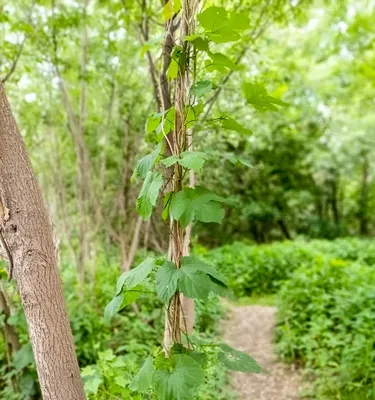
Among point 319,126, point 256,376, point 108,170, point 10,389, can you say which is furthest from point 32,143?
point 319,126

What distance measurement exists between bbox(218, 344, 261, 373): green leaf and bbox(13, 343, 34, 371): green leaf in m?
1.88

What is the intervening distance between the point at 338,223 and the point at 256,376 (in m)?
9.16

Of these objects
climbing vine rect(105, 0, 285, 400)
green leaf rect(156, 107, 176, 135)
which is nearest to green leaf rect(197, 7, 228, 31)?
climbing vine rect(105, 0, 285, 400)

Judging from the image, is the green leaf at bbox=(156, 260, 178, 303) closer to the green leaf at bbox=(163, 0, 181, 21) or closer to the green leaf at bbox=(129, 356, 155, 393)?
the green leaf at bbox=(129, 356, 155, 393)

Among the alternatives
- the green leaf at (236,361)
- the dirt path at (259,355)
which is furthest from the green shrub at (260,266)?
the green leaf at (236,361)

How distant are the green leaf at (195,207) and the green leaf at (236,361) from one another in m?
0.50

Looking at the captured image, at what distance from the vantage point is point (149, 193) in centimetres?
123

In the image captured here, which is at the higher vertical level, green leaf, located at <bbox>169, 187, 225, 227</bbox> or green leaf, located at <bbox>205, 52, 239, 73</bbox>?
green leaf, located at <bbox>205, 52, 239, 73</bbox>

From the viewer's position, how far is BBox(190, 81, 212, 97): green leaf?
1240mm

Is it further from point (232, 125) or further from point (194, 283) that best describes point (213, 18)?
point (194, 283)

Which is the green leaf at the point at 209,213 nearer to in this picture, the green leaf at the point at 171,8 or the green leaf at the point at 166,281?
the green leaf at the point at 166,281

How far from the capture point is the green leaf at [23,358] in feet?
9.04

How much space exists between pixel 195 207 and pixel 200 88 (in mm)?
367

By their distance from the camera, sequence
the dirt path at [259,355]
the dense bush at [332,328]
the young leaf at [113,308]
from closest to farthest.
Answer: the young leaf at [113,308] → the dense bush at [332,328] → the dirt path at [259,355]
